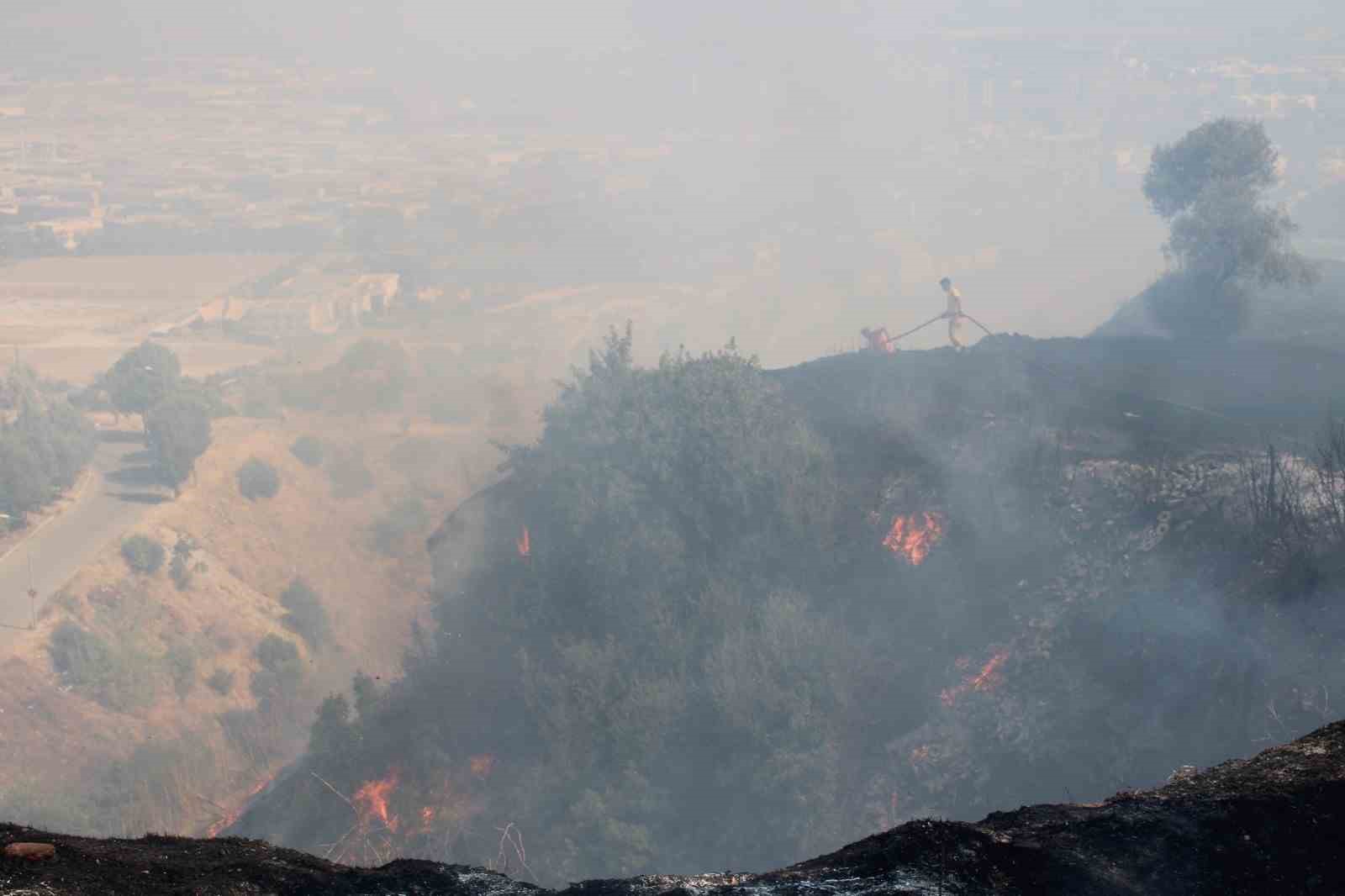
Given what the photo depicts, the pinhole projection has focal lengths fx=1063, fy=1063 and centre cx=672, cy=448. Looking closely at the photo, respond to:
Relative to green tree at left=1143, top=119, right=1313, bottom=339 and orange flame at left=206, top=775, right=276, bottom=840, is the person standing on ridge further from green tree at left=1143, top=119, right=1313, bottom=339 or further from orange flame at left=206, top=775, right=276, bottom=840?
orange flame at left=206, top=775, right=276, bottom=840

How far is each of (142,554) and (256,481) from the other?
21.5 feet

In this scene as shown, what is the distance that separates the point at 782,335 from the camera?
58.2 metres

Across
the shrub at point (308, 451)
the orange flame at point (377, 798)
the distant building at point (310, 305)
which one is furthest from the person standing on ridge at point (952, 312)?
the distant building at point (310, 305)

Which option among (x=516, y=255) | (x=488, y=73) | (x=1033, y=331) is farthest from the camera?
(x=488, y=73)

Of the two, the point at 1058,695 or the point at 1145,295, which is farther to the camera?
the point at 1145,295

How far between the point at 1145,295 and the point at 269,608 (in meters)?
27.4

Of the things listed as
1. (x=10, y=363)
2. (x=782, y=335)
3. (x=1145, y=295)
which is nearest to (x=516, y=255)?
(x=782, y=335)

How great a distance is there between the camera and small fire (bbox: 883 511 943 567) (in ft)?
65.4

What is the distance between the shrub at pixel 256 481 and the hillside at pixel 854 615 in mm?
15665

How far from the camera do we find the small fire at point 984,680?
17000 mm

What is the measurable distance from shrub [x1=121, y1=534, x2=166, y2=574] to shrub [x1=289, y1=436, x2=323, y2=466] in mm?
9207

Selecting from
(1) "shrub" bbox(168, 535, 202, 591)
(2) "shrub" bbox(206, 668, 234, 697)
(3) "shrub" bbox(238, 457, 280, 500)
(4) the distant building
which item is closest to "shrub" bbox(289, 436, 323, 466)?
(3) "shrub" bbox(238, 457, 280, 500)

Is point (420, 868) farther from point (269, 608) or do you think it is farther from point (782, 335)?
point (782, 335)

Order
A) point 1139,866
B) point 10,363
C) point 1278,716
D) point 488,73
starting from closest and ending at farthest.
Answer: point 1139,866 → point 1278,716 → point 10,363 → point 488,73
